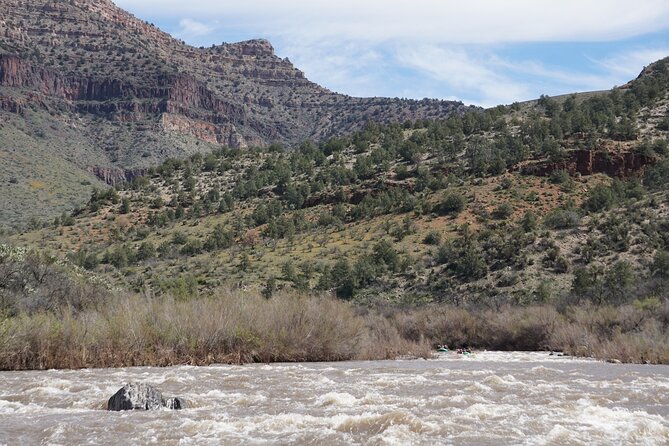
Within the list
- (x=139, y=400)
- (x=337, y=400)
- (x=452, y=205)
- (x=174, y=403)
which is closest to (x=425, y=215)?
(x=452, y=205)

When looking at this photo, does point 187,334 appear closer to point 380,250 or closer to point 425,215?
point 380,250

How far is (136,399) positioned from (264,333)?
38.3 feet

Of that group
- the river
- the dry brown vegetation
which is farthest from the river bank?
the river

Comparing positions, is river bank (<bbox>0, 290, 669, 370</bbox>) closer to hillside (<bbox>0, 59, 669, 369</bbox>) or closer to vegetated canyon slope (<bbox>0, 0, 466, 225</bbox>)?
hillside (<bbox>0, 59, 669, 369</bbox>)

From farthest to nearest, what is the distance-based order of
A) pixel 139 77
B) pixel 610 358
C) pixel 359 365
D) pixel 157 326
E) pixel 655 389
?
pixel 139 77
pixel 610 358
pixel 359 365
pixel 157 326
pixel 655 389

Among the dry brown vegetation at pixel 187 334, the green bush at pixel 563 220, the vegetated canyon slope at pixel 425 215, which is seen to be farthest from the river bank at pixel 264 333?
the green bush at pixel 563 220

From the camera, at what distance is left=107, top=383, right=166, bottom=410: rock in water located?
15047 millimetres

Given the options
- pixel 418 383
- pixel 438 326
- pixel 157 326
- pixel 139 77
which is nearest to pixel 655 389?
pixel 418 383

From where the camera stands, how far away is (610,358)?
29344 mm

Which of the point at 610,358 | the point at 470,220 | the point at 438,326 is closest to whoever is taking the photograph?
the point at 610,358

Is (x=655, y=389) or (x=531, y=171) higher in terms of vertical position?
(x=531, y=171)

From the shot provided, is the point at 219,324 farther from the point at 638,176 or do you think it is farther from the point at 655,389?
the point at 638,176

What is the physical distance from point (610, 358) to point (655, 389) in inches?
409

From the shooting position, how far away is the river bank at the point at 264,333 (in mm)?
23219
